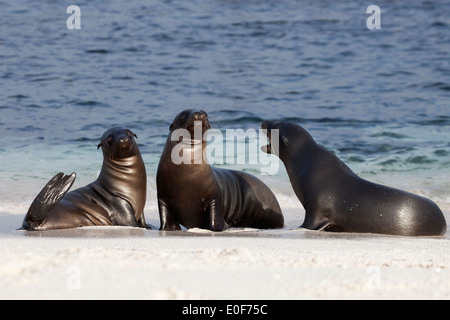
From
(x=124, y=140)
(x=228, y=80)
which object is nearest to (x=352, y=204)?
(x=124, y=140)

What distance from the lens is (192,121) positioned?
7902mm

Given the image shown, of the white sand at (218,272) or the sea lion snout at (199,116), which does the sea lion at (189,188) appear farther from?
the white sand at (218,272)

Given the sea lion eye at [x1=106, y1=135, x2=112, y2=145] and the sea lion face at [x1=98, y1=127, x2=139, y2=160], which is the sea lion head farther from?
the sea lion eye at [x1=106, y1=135, x2=112, y2=145]

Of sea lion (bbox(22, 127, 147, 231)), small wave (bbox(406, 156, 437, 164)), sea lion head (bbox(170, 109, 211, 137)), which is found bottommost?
small wave (bbox(406, 156, 437, 164))

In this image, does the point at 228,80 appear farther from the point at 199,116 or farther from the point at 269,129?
the point at 199,116

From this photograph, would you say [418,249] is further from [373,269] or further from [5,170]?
[5,170]

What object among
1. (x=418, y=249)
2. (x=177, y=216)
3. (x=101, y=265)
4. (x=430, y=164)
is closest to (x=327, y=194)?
(x=177, y=216)

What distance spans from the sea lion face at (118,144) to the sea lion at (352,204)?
1.67 meters

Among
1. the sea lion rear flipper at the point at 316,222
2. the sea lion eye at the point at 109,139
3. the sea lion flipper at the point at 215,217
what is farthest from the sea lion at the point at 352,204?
the sea lion eye at the point at 109,139

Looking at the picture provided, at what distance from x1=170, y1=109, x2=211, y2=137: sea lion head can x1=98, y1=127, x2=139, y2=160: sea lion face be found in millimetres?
560

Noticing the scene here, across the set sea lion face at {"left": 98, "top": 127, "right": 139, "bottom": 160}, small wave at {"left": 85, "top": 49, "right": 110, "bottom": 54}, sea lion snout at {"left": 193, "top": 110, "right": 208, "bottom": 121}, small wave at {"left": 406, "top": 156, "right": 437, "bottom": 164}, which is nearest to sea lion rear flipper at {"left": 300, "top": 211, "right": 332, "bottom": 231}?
sea lion snout at {"left": 193, "top": 110, "right": 208, "bottom": 121}

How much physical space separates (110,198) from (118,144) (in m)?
0.52

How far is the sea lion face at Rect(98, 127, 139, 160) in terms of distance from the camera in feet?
27.1

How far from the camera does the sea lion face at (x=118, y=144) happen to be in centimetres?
825
